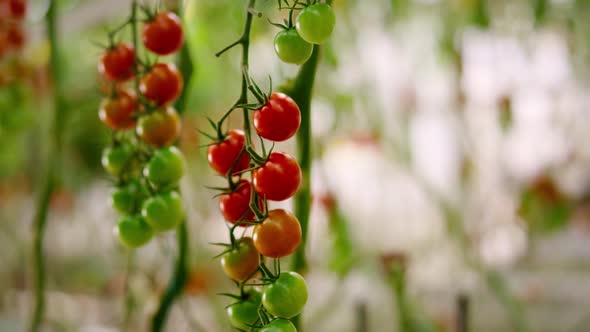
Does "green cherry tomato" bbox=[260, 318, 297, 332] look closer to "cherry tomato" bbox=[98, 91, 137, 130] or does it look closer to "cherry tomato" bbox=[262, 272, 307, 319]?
"cherry tomato" bbox=[262, 272, 307, 319]

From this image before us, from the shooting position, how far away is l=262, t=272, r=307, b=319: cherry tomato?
0.62 ft

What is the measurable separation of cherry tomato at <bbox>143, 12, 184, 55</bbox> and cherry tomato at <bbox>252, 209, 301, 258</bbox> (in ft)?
0.42

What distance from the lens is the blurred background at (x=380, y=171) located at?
2.35ft

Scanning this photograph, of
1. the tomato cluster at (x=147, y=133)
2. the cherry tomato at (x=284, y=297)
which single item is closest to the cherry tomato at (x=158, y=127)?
the tomato cluster at (x=147, y=133)

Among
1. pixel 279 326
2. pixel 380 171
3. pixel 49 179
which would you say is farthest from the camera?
pixel 380 171

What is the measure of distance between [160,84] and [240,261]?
0.10 meters

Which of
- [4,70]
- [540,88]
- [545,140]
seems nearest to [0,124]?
[4,70]

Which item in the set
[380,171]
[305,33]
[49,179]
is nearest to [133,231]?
[305,33]

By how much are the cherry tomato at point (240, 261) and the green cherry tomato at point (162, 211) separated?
0.18 feet

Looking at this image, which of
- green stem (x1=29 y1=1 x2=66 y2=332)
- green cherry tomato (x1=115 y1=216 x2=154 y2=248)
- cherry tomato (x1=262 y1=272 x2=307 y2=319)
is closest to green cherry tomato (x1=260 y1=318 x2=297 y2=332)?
cherry tomato (x1=262 y1=272 x2=307 y2=319)

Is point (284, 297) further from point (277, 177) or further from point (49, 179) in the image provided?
point (49, 179)

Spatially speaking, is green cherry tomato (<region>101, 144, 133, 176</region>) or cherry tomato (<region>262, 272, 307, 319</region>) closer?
cherry tomato (<region>262, 272, 307, 319</region>)

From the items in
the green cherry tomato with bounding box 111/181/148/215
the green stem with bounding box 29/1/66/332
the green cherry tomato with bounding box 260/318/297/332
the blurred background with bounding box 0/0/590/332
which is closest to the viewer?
the green cherry tomato with bounding box 260/318/297/332

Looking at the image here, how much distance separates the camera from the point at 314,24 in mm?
201
